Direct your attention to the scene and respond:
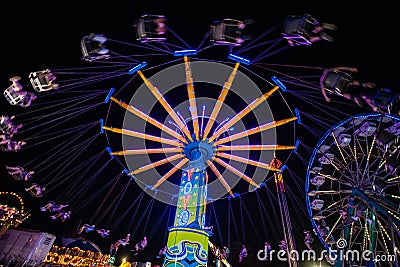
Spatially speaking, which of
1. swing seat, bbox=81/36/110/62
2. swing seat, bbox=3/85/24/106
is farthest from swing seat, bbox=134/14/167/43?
swing seat, bbox=3/85/24/106

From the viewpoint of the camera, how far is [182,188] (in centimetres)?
2066

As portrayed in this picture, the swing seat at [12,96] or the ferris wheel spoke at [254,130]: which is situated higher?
the ferris wheel spoke at [254,130]

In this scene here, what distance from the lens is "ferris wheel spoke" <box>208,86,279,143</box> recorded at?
1605cm

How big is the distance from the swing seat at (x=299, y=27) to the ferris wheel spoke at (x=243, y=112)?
224 inches

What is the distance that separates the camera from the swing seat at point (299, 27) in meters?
9.96

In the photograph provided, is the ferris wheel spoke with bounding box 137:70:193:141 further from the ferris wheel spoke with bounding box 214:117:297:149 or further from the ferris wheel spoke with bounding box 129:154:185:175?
the ferris wheel spoke with bounding box 214:117:297:149

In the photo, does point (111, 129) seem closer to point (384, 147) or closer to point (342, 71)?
point (342, 71)

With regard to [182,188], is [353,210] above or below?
below

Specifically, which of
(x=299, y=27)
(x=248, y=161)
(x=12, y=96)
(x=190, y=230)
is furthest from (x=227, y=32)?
(x=190, y=230)

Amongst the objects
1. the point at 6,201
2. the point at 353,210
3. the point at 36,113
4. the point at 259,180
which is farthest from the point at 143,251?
the point at 353,210

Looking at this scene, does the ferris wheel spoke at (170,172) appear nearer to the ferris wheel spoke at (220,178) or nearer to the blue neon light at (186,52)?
the ferris wheel spoke at (220,178)

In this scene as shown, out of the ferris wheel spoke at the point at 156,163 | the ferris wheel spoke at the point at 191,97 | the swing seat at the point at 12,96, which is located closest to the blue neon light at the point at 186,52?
the ferris wheel spoke at the point at 191,97

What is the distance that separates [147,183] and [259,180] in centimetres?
753

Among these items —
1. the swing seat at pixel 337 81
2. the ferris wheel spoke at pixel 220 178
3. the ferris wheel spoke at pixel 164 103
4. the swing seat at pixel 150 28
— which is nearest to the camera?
the swing seat at pixel 150 28
